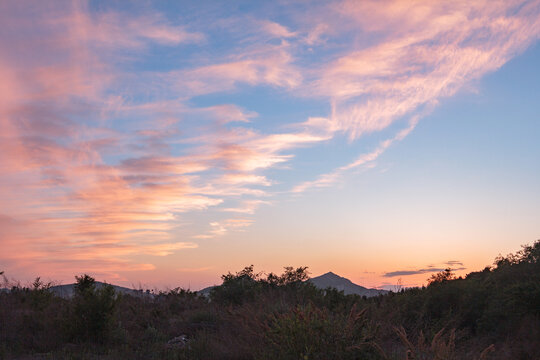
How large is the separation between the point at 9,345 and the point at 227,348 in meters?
8.06

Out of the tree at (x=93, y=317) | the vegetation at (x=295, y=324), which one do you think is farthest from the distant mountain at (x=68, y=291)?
the tree at (x=93, y=317)

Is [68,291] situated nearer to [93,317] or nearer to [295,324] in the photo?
[93,317]

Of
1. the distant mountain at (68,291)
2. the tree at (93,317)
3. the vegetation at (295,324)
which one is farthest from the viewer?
the distant mountain at (68,291)

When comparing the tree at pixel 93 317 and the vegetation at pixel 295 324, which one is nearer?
the vegetation at pixel 295 324

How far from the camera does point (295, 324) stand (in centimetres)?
979

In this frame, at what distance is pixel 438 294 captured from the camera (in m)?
18.4

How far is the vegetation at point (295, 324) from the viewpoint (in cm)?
1005

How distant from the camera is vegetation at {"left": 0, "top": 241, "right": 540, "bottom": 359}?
10047 millimetres

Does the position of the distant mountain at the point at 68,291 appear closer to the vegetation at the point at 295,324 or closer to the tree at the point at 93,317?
the vegetation at the point at 295,324

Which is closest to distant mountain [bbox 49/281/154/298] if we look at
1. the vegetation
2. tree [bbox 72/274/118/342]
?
the vegetation

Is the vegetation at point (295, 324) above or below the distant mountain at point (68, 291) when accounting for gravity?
below

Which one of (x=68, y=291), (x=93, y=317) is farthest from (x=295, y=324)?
(x=68, y=291)

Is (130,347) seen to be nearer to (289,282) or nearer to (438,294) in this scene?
(289,282)

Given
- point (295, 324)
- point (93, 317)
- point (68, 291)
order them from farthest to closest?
point (68, 291), point (93, 317), point (295, 324)
